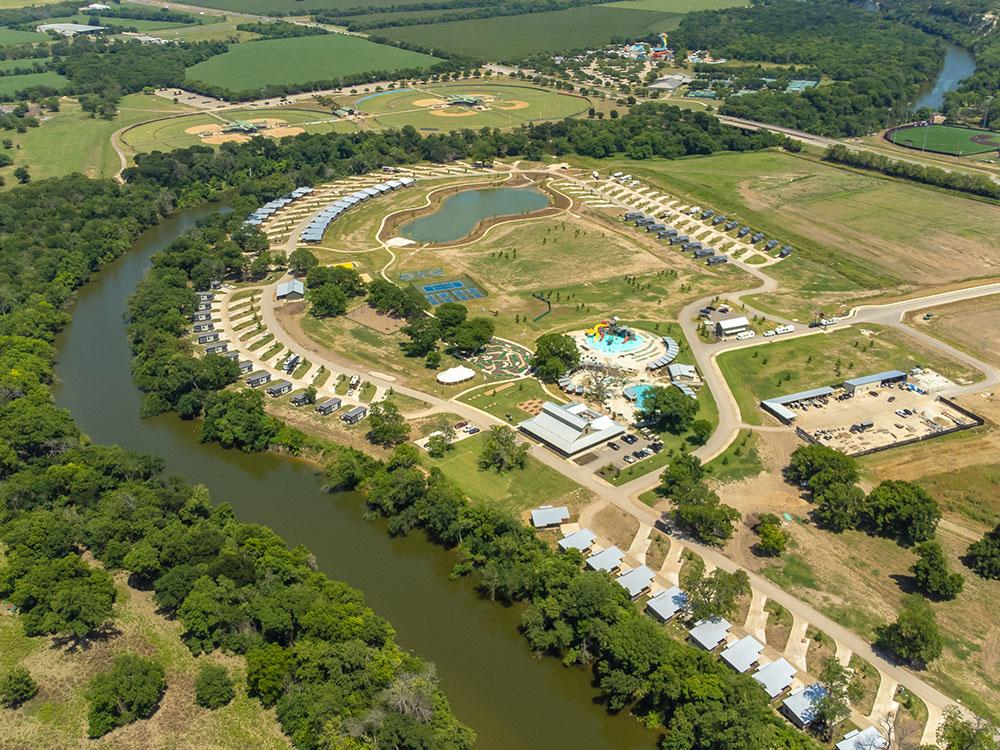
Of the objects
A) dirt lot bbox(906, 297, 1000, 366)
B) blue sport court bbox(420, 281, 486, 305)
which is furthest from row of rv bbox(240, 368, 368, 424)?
dirt lot bbox(906, 297, 1000, 366)

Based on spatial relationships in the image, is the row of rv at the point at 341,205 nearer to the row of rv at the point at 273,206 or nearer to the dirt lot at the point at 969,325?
the row of rv at the point at 273,206

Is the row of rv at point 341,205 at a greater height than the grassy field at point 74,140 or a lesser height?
greater

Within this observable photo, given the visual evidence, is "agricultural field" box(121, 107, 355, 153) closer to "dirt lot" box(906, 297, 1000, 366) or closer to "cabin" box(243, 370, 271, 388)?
"cabin" box(243, 370, 271, 388)

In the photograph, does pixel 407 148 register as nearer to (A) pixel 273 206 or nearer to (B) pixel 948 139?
(A) pixel 273 206

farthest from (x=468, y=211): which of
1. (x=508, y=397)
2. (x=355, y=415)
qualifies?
(x=355, y=415)

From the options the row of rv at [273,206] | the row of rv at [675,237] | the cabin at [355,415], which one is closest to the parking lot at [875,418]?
the row of rv at [675,237]

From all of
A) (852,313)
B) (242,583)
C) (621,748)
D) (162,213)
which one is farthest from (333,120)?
(621,748)
